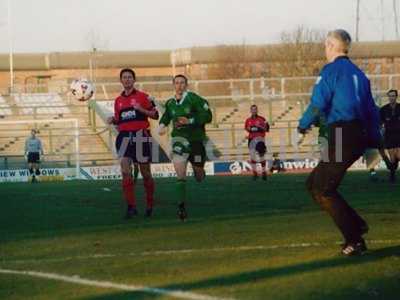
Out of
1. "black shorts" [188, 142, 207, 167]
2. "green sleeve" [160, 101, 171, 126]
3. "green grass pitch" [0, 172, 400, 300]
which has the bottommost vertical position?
"green grass pitch" [0, 172, 400, 300]

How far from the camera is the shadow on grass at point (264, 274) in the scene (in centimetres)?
734

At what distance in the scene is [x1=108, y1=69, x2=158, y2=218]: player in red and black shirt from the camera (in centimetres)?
1444

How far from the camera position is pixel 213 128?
47.0 metres

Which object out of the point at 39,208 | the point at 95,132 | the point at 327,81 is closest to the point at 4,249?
the point at 327,81

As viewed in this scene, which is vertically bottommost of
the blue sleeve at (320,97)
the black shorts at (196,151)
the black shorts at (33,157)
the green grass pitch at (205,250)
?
the black shorts at (33,157)

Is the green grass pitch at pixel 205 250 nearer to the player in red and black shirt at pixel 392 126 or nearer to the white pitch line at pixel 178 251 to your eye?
the white pitch line at pixel 178 251

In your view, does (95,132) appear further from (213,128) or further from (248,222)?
(248,222)

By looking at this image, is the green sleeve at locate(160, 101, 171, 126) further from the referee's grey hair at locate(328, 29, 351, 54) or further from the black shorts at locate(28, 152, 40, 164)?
the black shorts at locate(28, 152, 40, 164)

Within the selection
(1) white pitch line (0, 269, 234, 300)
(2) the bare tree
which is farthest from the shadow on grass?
(2) the bare tree

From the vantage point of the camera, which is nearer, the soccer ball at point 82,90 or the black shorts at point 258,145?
the black shorts at point 258,145

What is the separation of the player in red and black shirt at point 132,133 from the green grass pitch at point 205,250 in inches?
18.4

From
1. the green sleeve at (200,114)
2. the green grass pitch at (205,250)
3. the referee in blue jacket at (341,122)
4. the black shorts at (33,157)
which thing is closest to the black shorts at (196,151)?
the green sleeve at (200,114)

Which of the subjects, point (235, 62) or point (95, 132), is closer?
point (95, 132)

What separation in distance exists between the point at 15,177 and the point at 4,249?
2931cm
